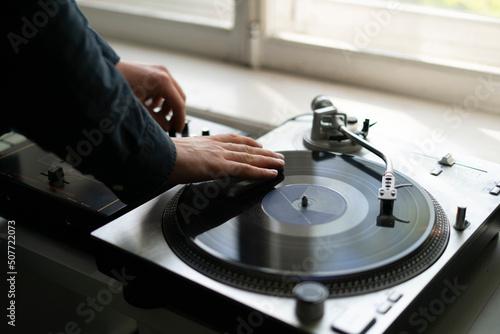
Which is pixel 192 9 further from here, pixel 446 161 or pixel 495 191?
pixel 495 191

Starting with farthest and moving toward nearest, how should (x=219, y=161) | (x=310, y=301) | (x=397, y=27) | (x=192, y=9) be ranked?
1. (x=192, y=9)
2. (x=397, y=27)
3. (x=219, y=161)
4. (x=310, y=301)

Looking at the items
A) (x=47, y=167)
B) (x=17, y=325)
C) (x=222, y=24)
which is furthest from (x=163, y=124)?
(x=222, y=24)

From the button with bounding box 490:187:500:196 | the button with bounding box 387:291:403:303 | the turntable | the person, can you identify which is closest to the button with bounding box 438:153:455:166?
the turntable

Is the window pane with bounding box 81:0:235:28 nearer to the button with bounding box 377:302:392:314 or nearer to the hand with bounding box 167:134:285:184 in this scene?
the hand with bounding box 167:134:285:184

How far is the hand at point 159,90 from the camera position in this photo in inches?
49.1

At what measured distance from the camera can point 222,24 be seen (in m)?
1.87

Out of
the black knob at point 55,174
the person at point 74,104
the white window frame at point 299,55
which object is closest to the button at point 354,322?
the person at point 74,104

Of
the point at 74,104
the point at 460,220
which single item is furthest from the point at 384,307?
the point at 74,104

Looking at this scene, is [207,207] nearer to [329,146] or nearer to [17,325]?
[329,146]

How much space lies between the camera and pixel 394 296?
2.31 ft

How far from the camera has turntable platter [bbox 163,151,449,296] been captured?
732 mm

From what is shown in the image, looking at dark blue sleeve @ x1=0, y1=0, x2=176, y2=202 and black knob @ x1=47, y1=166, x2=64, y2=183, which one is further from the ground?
dark blue sleeve @ x1=0, y1=0, x2=176, y2=202

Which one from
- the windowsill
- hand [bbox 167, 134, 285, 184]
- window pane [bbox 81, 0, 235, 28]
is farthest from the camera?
window pane [bbox 81, 0, 235, 28]

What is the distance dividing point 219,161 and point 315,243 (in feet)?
0.83
